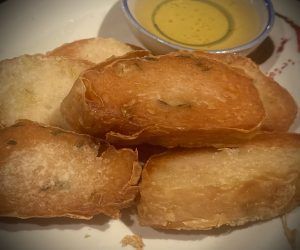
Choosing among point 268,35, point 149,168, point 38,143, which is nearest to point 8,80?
point 38,143

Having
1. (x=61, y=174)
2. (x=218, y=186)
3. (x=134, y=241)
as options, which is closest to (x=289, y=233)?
(x=218, y=186)

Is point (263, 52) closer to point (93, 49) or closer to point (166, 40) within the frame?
point (166, 40)

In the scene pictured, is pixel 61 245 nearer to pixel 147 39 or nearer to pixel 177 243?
pixel 177 243

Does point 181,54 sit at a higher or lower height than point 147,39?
higher

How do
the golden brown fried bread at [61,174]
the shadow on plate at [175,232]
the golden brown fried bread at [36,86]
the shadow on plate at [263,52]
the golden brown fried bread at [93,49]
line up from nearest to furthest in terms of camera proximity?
the golden brown fried bread at [61,174], the shadow on plate at [175,232], the golden brown fried bread at [36,86], the golden brown fried bread at [93,49], the shadow on plate at [263,52]

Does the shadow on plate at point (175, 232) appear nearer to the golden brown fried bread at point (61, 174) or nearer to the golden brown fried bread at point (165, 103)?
the golden brown fried bread at point (61, 174)

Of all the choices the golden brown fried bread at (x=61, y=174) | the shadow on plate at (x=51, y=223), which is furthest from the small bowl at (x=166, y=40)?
the shadow on plate at (x=51, y=223)

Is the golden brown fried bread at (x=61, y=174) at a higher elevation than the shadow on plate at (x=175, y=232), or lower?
higher

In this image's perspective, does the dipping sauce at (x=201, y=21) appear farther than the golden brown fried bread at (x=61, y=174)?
Yes

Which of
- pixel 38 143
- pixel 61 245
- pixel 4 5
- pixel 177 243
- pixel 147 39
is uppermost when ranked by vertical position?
pixel 4 5
